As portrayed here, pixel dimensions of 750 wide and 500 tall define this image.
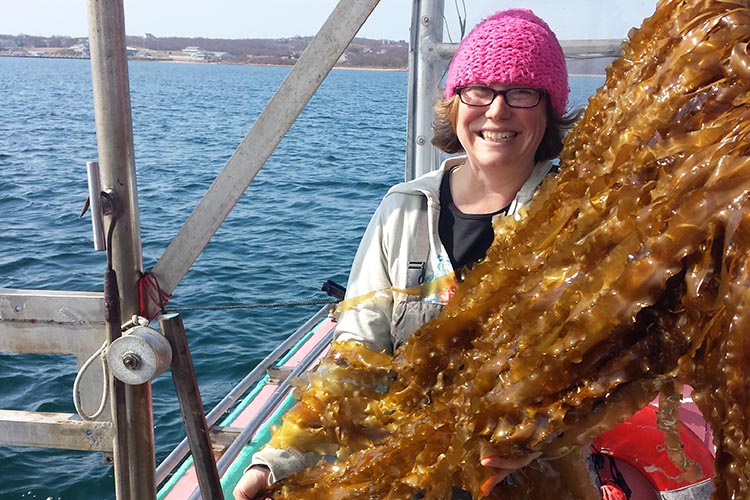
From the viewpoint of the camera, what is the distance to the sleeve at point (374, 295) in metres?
1.90

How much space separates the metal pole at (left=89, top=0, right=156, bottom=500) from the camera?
6.42 ft

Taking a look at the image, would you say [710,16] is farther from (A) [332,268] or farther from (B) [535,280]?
(A) [332,268]

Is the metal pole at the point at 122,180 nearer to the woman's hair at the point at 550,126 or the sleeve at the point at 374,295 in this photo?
the sleeve at the point at 374,295

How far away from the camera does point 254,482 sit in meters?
1.72

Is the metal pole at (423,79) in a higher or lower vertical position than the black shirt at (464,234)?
higher

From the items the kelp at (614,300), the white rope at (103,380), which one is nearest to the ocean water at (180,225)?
the kelp at (614,300)

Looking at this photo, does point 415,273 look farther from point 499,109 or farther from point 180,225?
point 180,225

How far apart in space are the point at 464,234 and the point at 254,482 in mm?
856

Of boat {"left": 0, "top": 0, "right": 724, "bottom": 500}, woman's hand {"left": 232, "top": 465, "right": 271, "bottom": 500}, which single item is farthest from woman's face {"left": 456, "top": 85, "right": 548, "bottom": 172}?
woman's hand {"left": 232, "top": 465, "right": 271, "bottom": 500}

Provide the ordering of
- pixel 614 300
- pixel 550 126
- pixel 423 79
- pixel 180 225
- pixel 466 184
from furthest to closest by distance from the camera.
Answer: pixel 180 225, pixel 423 79, pixel 466 184, pixel 550 126, pixel 614 300

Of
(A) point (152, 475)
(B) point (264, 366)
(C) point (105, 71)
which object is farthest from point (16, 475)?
(C) point (105, 71)

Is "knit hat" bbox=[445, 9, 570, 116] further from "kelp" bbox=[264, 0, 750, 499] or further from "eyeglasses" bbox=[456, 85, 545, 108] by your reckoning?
"kelp" bbox=[264, 0, 750, 499]

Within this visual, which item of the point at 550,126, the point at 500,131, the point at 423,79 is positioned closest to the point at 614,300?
the point at 500,131

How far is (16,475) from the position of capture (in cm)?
604
